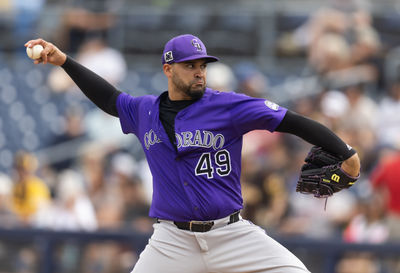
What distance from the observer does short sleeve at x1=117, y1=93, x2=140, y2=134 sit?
204 inches

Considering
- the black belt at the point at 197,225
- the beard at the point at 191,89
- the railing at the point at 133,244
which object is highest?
the beard at the point at 191,89

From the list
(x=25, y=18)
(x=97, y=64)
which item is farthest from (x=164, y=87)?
(x=25, y=18)

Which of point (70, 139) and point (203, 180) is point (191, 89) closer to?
point (203, 180)

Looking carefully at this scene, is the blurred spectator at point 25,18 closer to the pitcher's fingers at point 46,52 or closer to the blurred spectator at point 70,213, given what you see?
the blurred spectator at point 70,213

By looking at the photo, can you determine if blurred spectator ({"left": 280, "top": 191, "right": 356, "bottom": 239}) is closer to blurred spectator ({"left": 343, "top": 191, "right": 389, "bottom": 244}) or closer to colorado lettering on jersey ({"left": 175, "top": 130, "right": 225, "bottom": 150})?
blurred spectator ({"left": 343, "top": 191, "right": 389, "bottom": 244})

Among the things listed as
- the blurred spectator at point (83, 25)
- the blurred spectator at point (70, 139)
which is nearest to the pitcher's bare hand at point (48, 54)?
the blurred spectator at point (70, 139)

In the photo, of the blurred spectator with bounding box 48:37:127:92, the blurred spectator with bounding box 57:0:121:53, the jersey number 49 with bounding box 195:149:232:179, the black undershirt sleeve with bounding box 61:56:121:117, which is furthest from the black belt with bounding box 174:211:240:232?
the blurred spectator with bounding box 57:0:121:53

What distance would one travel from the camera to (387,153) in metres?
8.41

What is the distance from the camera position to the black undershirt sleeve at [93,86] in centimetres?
525

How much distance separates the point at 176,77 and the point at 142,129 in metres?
0.41

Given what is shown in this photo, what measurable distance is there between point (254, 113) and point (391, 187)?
12.0 ft

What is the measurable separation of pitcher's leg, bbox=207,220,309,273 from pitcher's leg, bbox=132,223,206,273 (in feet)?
0.31

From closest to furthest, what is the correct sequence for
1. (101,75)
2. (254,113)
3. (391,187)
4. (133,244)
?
(254,113) → (391,187) → (133,244) → (101,75)

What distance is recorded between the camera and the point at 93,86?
527 cm
